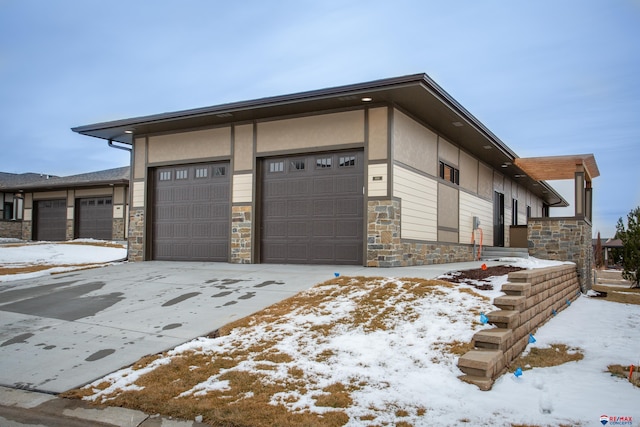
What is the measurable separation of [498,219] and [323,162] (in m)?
12.1

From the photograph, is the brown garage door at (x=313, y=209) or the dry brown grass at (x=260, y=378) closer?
the dry brown grass at (x=260, y=378)

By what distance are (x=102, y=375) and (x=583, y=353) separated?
19.0 feet

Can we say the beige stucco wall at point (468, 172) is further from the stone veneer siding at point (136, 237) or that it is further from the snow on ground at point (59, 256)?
the snow on ground at point (59, 256)

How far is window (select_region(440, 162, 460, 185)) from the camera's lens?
15437mm

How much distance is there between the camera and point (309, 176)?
13023 mm

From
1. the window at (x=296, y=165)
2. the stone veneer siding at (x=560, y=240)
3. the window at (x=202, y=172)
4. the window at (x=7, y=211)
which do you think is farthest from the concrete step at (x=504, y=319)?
the window at (x=7, y=211)

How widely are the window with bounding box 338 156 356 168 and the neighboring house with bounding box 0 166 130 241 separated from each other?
17359 mm

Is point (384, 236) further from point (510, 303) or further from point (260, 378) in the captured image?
point (260, 378)

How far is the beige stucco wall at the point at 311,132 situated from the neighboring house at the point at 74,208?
15.5m

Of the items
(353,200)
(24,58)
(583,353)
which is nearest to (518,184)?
(353,200)

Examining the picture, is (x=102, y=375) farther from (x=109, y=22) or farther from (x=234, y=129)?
(x=109, y=22)

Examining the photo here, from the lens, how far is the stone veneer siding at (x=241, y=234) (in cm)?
1356

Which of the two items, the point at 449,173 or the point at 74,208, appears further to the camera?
the point at 74,208

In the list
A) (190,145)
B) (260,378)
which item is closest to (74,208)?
(190,145)
